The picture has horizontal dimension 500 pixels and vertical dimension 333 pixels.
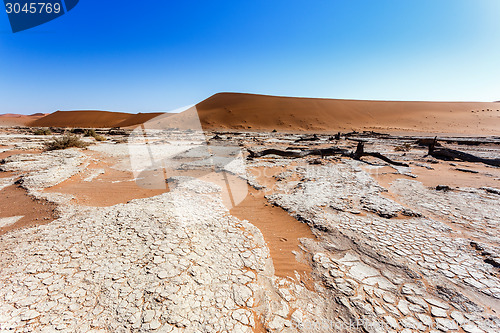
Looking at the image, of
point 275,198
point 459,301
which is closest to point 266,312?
point 459,301

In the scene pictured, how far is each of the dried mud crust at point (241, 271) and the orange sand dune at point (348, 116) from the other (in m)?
34.3

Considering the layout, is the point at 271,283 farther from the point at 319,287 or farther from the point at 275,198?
the point at 275,198

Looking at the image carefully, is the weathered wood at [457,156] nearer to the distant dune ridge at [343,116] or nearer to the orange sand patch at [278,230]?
the orange sand patch at [278,230]

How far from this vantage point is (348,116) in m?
44.2

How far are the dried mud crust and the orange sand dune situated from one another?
34.3m

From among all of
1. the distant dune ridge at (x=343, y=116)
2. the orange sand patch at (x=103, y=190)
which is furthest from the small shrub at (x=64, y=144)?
the distant dune ridge at (x=343, y=116)

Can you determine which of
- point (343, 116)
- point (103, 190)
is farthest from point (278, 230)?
point (343, 116)

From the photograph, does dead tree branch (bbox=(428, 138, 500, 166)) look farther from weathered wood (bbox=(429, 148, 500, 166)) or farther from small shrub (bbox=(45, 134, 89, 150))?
small shrub (bbox=(45, 134, 89, 150))

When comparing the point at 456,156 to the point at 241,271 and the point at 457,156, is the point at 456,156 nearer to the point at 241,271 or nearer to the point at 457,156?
the point at 457,156

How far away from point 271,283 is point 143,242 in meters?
1.68

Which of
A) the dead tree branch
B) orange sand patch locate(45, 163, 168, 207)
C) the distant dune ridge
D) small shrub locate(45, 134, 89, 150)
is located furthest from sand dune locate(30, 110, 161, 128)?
the dead tree branch

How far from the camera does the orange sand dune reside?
36.5 m

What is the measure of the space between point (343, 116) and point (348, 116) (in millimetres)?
1304

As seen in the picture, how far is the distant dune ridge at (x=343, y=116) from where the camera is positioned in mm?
36125
